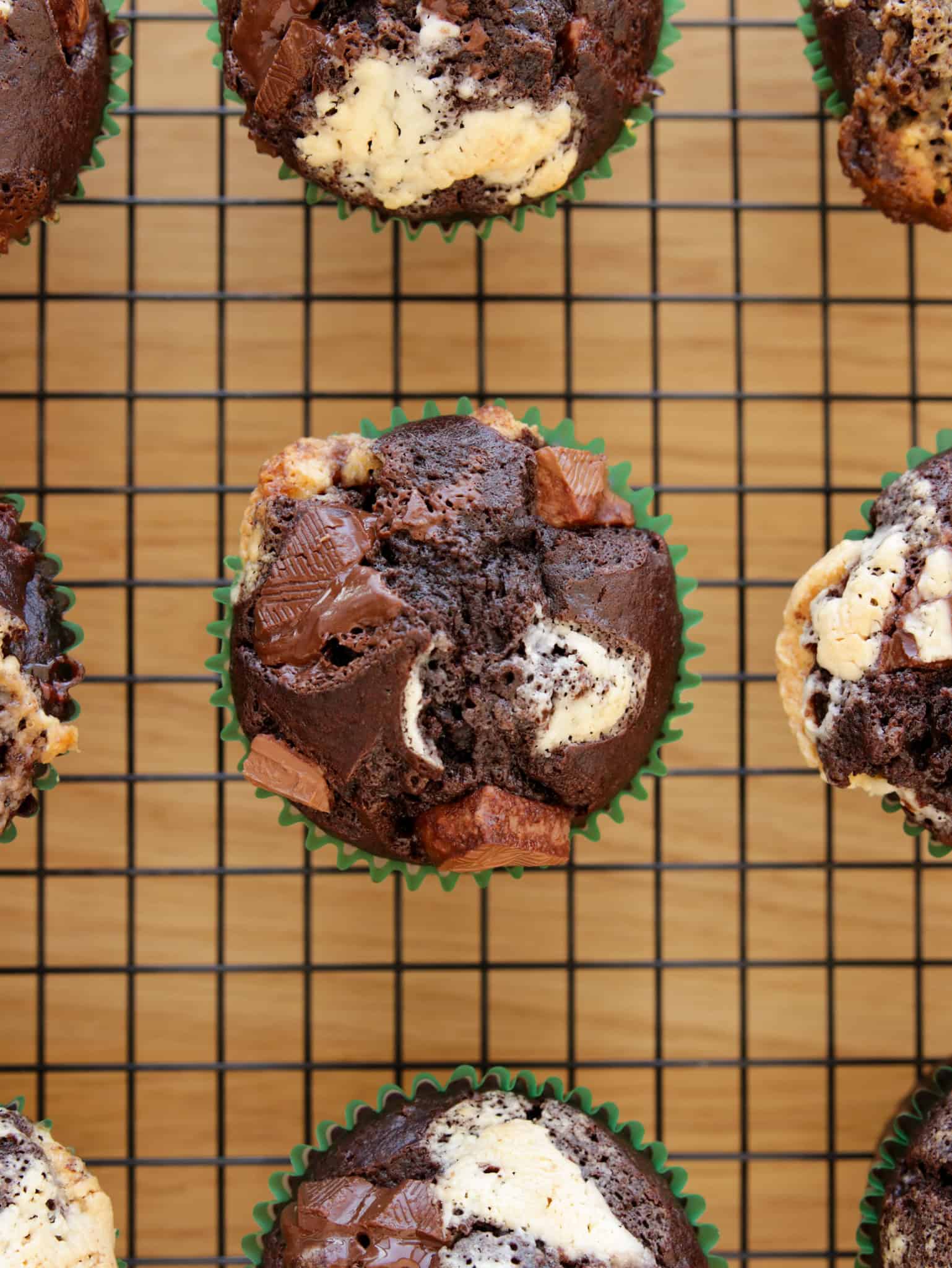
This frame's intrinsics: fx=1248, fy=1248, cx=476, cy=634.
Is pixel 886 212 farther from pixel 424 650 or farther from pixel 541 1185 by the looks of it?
pixel 541 1185

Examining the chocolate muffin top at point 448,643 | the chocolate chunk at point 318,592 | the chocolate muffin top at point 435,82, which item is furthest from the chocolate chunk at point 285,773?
the chocolate muffin top at point 435,82

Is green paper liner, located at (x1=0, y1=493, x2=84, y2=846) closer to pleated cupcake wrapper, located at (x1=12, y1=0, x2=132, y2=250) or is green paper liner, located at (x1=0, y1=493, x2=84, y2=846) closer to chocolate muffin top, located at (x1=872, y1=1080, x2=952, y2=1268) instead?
pleated cupcake wrapper, located at (x1=12, y1=0, x2=132, y2=250)

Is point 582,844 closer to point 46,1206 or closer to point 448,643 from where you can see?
point 448,643

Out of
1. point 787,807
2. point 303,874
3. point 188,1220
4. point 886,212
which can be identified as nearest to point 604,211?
point 886,212

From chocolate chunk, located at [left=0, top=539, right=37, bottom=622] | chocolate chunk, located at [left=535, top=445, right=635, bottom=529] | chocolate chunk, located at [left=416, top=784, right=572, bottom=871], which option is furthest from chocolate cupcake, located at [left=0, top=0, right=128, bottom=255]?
chocolate chunk, located at [left=416, top=784, right=572, bottom=871]

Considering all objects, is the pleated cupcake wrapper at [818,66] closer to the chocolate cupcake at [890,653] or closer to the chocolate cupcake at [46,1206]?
the chocolate cupcake at [890,653]
